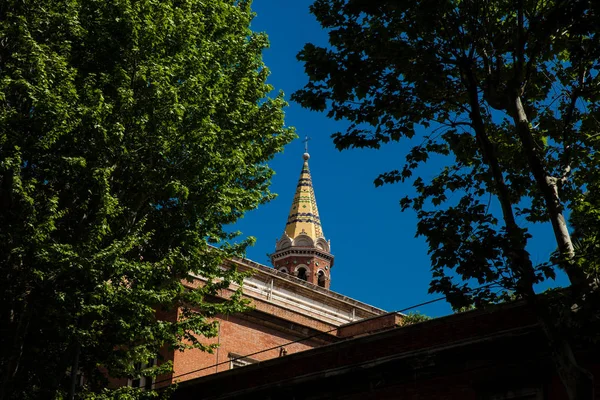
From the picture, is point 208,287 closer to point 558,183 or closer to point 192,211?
point 192,211

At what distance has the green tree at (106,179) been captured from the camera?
53.5ft

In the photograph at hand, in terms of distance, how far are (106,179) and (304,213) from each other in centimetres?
5272

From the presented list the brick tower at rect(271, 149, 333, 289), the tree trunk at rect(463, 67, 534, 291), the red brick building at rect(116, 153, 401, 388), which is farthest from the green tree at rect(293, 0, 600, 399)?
the brick tower at rect(271, 149, 333, 289)

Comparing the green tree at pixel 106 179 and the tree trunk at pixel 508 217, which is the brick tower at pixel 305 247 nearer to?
the green tree at pixel 106 179

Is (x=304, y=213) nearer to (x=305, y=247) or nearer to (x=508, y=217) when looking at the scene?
(x=305, y=247)

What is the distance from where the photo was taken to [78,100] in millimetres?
17000

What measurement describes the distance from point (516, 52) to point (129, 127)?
8.83 metres

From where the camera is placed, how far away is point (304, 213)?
69.2m

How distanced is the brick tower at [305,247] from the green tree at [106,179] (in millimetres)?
46814

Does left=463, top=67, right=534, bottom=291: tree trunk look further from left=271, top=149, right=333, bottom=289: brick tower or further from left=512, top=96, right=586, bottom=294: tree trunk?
left=271, top=149, right=333, bottom=289: brick tower

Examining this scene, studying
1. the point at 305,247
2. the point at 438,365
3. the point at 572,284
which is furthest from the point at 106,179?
the point at 305,247

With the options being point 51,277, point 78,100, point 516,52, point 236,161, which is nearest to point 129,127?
point 78,100

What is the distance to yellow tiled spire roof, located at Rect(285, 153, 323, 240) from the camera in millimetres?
67875

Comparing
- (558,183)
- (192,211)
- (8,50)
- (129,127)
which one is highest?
(8,50)
